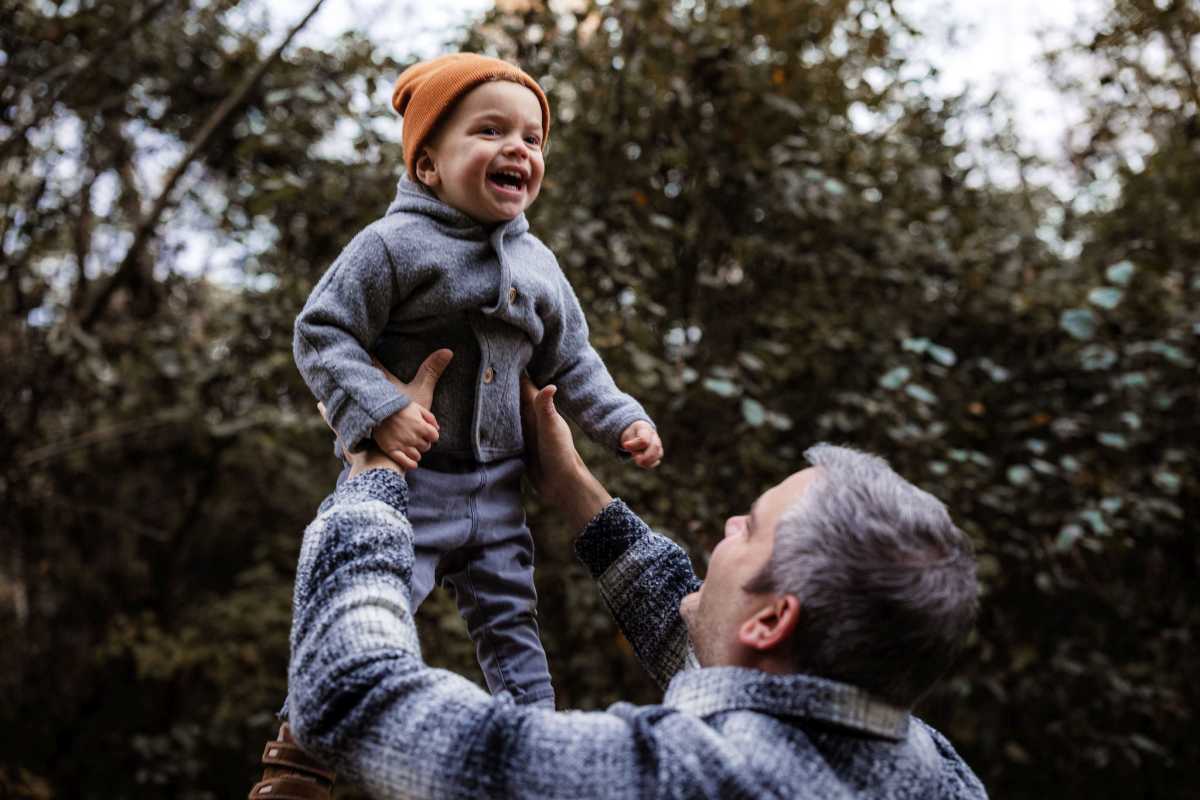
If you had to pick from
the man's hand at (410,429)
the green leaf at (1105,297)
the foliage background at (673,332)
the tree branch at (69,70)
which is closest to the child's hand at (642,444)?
the man's hand at (410,429)

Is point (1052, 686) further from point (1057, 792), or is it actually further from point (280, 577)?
point (280, 577)

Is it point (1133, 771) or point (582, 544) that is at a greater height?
point (582, 544)

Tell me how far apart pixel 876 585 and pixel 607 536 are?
531 mm

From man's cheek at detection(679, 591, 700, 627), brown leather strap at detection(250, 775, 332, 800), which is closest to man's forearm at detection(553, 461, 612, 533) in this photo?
man's cheek at detection(679, 591, 700, 627)

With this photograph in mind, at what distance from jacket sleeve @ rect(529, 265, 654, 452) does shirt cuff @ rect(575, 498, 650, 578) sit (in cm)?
11

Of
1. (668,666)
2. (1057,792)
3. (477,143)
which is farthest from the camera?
(1057,792)

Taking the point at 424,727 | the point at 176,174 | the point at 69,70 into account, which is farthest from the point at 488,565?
the point at 69,70

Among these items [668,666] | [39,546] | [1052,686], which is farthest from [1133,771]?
[39,546]

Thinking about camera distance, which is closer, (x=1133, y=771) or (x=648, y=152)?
(x=648, y=152)

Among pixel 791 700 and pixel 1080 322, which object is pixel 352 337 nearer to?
pixel 791 700

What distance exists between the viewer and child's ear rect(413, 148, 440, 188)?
1564 millimetres

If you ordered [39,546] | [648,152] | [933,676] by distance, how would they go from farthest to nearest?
[39,546]
[648,152]
[933,676]

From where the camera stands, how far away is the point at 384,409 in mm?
1388

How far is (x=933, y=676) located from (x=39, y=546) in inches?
204
